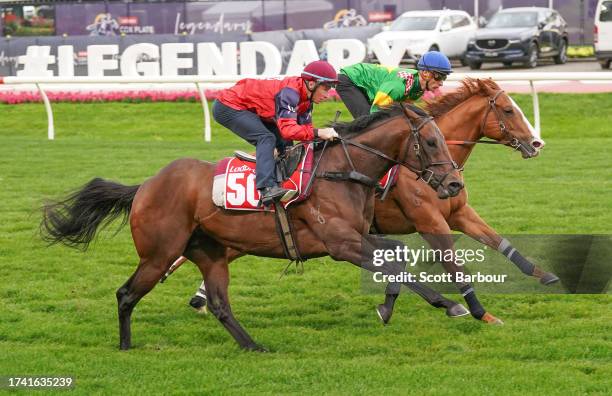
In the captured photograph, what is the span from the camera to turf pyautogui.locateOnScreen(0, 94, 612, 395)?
565cm

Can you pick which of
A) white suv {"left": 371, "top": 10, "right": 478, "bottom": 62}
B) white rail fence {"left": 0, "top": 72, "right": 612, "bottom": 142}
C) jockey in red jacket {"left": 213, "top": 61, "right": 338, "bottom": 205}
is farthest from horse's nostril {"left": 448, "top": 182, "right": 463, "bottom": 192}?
white suv {"left": 371, "top": 10, "right": 478, "bottom": 62}

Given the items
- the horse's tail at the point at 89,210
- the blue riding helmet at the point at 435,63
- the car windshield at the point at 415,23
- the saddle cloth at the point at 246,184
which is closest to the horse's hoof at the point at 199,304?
the horse's tail at the point at 89,210

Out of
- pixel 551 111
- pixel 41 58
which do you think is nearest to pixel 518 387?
pixel 551 111

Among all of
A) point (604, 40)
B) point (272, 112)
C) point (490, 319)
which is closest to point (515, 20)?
point (604, 40)

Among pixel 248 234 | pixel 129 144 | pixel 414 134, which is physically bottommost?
pixel 129 144

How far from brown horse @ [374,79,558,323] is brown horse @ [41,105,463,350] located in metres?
0.56

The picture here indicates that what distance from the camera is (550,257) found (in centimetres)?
740

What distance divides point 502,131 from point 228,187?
2.20m

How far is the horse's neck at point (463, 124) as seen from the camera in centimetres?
759

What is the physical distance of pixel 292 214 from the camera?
21.2ft

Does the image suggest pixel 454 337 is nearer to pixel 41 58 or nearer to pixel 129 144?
pixel 129 144

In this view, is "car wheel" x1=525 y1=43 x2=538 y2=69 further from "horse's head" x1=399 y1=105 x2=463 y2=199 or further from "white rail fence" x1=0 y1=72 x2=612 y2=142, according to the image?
"horse's head" x1=399 y1=105 x2=463 y2=199

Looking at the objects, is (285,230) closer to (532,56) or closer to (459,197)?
(459,197)

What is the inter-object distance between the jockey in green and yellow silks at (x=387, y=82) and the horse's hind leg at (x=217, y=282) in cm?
143
